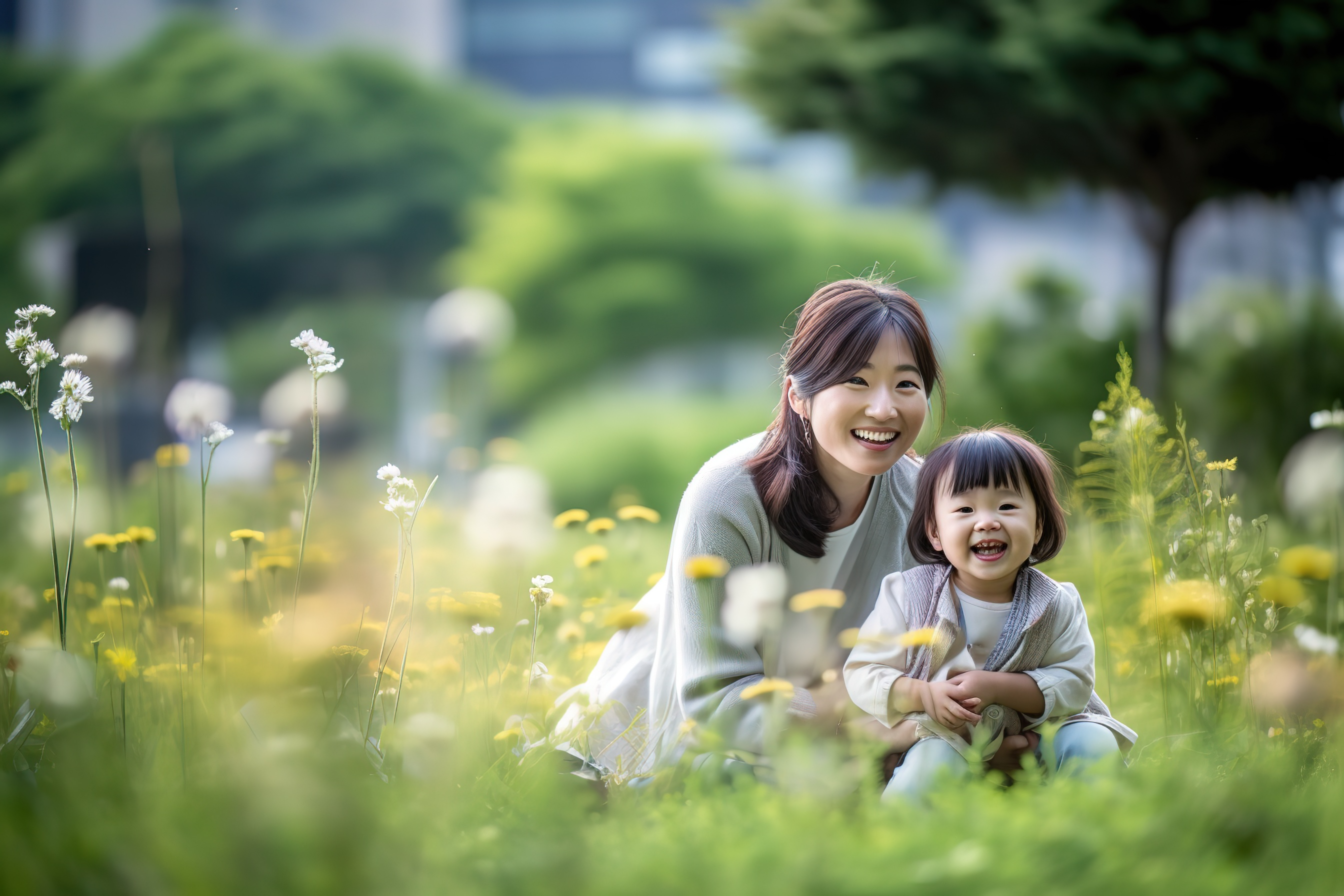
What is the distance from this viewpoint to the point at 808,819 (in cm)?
99

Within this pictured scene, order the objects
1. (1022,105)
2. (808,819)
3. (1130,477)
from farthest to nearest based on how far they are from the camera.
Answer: (1022,105)
(1130,477)
(808,819)

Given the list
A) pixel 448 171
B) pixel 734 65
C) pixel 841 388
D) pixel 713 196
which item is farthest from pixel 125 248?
pixel 841 388

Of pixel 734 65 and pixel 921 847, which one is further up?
pixel 734 65

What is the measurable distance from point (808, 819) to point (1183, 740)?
706 millimetres

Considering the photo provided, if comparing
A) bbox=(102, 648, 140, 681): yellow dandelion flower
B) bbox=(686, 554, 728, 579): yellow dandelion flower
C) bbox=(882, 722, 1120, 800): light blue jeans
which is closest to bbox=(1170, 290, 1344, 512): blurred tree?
bbox=(882, 722, 1120, 800): light blue jeans

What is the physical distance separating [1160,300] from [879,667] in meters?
4.25

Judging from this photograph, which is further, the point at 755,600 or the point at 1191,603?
the point at 1191,603

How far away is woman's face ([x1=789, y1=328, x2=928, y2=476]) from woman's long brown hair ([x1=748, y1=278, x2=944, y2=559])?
15 mm

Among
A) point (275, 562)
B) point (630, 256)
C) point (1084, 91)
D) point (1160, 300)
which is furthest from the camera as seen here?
point (630, 256)

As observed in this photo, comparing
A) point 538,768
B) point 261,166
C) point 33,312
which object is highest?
point 261,166

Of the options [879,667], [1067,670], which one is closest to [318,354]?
[879,667]

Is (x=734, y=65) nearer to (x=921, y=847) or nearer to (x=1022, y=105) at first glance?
(x=1022, y=105)

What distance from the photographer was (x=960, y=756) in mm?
1419

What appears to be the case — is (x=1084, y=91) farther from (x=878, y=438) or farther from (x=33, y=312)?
(x=33, y=312)
